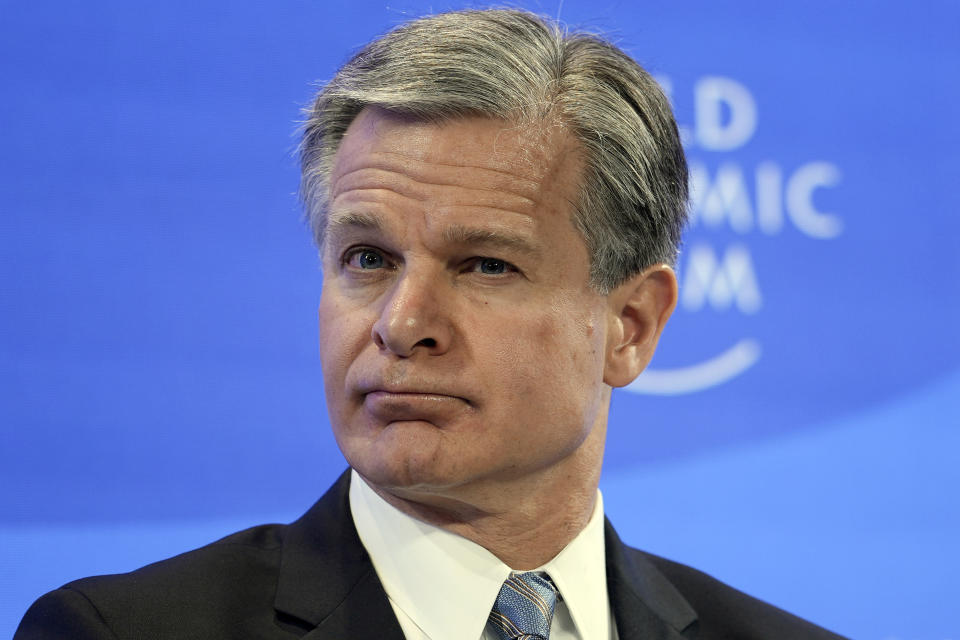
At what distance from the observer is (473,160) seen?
6.98 feet

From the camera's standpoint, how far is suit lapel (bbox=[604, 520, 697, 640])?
2359mm

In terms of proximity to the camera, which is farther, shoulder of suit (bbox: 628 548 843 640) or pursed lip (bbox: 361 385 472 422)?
shoulder of suit (bbox: 628 548 843 640)

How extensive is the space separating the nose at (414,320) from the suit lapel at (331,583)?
1.34 feet

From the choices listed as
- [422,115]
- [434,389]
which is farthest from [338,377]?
[422,115]

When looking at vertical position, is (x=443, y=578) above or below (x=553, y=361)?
below

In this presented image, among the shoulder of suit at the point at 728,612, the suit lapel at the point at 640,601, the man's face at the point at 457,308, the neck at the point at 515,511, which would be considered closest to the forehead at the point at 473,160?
the man's face at the point at 457,308

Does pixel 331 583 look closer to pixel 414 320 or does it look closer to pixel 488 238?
pixel 414 320

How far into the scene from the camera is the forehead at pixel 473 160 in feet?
6.95

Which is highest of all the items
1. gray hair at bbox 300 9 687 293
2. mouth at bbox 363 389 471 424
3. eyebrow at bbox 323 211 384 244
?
gray hair at bbox 300 9 687 293

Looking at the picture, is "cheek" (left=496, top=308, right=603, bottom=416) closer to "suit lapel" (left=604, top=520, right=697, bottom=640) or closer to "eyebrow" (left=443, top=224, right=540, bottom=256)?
"eyebrow" (left=443, top=224, right=540, bottom=256)

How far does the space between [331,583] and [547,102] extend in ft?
3.15

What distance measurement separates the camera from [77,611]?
6.56ft

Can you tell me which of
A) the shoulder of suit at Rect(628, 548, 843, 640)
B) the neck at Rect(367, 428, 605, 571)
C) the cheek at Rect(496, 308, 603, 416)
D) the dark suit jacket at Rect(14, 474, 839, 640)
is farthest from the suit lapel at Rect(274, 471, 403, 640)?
the shoulder of suit at Rect(628, 548, 843, 640)

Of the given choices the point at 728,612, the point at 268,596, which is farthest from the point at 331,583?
the point at 728,612
